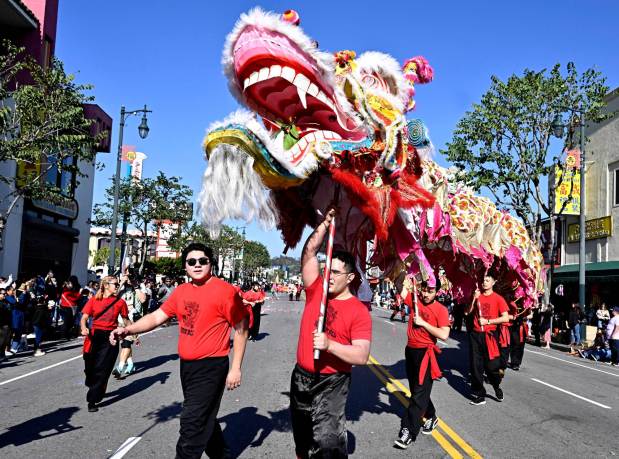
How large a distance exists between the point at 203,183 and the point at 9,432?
378 centimetres

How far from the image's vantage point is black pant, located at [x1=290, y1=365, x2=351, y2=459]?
3.48m

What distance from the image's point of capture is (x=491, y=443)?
5.45 m

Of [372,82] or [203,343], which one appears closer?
[372,82]

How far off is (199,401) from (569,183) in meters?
21.5

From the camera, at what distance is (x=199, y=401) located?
153 inches

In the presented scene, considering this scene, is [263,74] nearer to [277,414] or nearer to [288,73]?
[288,73]

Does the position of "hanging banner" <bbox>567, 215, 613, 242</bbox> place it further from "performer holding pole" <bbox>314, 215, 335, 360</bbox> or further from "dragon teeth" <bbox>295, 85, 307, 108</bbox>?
"dragon teeth" <bbox>295, 85, 307, 108</bbox>

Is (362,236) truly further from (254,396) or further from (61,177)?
(61,177)

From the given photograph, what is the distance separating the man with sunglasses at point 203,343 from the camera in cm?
385

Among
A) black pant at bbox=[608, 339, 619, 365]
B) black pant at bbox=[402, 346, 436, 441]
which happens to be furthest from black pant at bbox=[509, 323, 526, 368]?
black pant at bbox=[402, 346, 436, 441]

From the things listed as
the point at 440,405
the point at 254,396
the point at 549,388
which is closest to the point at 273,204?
the point at 254,396

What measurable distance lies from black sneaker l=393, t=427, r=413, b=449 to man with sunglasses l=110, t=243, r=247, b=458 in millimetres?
1730

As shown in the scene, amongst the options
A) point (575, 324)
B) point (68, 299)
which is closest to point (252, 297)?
point (68, 299)

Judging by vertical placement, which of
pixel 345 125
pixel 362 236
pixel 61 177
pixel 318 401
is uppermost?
pixel 61 177
